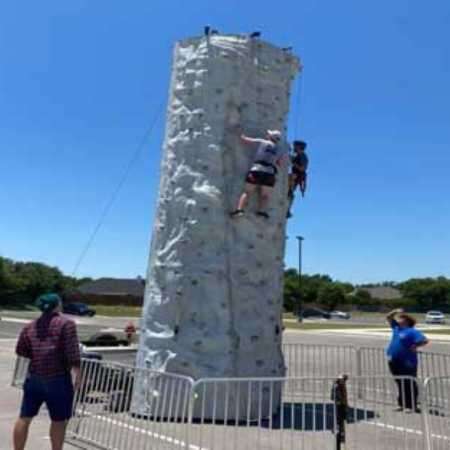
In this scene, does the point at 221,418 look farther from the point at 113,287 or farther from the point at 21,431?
the point at 113,287

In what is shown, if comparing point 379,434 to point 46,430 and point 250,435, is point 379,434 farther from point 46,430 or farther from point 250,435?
point 46,430

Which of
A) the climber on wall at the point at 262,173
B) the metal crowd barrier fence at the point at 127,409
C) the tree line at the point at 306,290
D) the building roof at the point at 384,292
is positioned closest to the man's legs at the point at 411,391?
the metal crowd barrier fence at the point at 127,409

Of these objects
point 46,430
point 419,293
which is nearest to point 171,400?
point 46,430

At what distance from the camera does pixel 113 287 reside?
99.3 meters

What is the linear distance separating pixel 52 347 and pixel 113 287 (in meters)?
95.0

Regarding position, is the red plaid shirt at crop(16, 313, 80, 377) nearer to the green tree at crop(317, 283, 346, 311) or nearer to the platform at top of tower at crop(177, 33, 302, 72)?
the platform at top of tower at crop(177, 33, 302, 72)

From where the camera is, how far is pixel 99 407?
841 cm

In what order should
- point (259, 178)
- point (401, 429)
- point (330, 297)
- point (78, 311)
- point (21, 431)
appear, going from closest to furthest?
point (21, 431) → point (401, 429) → point (259, 178) → point (78, 311) → point (330, 297)

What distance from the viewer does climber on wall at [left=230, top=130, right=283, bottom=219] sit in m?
9.29

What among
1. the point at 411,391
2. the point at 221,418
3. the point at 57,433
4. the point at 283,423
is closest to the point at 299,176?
the point at 411,391

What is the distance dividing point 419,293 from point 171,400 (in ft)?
337

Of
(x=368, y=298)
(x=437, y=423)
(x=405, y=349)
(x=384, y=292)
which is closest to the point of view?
(x=437, y=423)

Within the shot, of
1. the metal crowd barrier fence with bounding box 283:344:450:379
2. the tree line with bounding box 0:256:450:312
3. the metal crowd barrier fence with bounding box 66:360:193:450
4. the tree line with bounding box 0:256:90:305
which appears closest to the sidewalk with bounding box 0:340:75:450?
the metal crowd barrier fence with bounding box 66:360:193:450

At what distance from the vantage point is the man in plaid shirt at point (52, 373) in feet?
19.7
